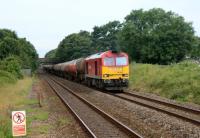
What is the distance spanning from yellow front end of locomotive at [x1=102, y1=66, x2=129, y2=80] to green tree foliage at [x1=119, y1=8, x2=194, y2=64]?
50.5 metres

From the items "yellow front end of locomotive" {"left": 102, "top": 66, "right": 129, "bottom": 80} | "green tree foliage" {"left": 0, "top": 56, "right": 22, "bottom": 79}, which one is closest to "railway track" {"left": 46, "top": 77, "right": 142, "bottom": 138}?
"yellow front end of locomotive" {"left": 102, "top": 66, "right": 129, "bottom": 80}

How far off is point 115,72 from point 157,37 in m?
51.2

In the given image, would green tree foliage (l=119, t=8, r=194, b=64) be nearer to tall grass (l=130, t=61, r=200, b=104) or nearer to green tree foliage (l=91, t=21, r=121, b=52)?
green tree foliage (l=91, t=21, r=121, b=52)

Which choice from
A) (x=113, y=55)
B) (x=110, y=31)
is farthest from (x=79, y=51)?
(x=113, y=55)

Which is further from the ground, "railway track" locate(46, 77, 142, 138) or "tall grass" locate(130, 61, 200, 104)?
"tall grass" locate(130, 61, 200, 104)

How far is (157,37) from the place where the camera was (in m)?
80.6

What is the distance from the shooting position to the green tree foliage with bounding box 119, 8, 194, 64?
81188mm

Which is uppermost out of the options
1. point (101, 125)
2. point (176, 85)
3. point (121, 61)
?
point (121, 61)

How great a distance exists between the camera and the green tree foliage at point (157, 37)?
81.2 m

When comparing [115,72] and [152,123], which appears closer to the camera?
[152,123]

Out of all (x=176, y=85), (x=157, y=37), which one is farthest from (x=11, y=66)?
(x=157, y=37)

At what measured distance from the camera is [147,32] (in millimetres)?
84500

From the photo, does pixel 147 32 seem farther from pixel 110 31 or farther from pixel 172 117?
pixel 172 117

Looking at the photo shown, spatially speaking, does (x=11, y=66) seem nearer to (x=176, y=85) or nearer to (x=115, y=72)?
(x=115, y=72)
